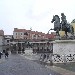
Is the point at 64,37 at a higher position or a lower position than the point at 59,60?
higher

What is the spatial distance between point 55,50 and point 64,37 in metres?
2.38

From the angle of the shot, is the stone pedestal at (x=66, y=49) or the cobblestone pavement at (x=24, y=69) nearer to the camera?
the cobblestone pavement at (x=24, y=69)

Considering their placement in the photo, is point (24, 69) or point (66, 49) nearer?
point (24, 69)

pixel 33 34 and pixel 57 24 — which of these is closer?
pixel 57 24

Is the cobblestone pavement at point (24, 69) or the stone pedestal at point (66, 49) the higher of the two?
the stone pedestal at point (66, 49)

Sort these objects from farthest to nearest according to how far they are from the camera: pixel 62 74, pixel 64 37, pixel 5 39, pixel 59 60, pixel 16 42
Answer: pixel 5 39 → pixel 16 42 → pixel 64 37 → pixel 59 60 → pixel 62 74

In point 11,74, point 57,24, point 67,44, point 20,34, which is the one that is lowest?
point 11,74

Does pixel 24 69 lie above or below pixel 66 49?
below

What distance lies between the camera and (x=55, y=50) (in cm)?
3072

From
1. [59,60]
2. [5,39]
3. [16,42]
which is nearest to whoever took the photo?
[59,60]

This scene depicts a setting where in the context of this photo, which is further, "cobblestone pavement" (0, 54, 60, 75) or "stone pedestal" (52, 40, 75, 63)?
"stone pedestal" (52, 40, 75, 63)

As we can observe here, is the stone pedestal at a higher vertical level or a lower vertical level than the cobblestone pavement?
higher

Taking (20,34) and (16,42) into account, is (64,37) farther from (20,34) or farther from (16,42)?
(20,34)

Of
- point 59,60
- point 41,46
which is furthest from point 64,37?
point 41,46
